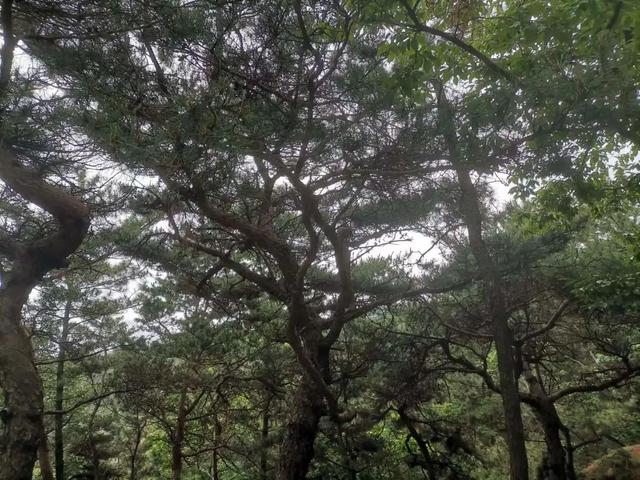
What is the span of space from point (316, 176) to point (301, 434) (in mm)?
2841

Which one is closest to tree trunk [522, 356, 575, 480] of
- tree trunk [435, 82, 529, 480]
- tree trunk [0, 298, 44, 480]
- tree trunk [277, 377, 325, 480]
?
tree trunk [435, 82, 529, 480]

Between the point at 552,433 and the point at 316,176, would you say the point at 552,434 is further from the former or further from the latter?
the point at 316,176

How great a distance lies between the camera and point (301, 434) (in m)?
4.43

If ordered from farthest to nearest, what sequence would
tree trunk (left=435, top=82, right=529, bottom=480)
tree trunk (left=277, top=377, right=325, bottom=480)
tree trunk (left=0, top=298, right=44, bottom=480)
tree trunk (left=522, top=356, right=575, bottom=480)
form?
tree trunk (left=522, top=356, right=575, bottom=480) < tree trunk (left=435, top=82, right=529, bottom=480) < tree trunk (left=277, top=377, right=325, bottom=480) < tree trunk (left=0, top=298, right=44, bottom=480)

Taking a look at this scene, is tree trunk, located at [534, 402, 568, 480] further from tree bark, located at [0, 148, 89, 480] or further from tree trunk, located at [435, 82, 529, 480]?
tree bark, located at [0, 148, 89, 480]

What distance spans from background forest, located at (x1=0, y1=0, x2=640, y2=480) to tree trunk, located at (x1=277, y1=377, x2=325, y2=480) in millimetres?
23

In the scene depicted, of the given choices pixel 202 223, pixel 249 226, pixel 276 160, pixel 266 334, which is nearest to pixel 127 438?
pixel 266 334

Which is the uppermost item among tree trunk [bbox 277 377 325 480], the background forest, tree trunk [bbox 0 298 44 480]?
the background forest

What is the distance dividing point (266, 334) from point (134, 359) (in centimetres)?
209

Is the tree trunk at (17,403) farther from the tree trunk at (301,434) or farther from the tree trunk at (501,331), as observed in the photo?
the tree trunk at (501,331)

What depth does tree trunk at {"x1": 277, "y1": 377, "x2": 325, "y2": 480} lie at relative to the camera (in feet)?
14.3

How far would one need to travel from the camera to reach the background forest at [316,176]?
260 cm

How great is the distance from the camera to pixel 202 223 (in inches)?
180

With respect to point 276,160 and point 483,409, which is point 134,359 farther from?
point 483,409
